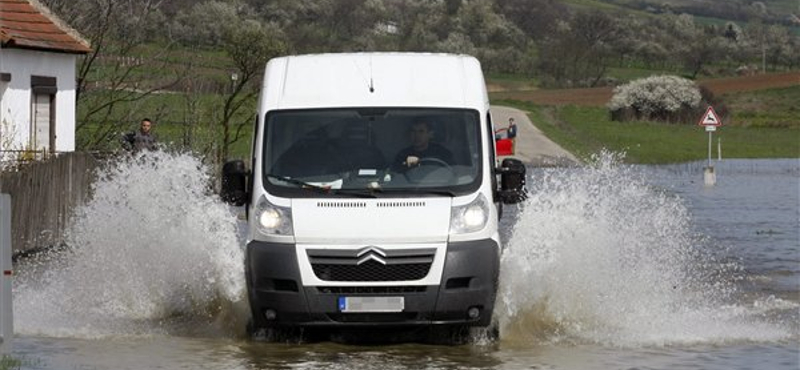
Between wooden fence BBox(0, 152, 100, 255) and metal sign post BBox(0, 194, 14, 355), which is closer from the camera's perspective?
metal sign post BBox(0, 194, 14, 355)

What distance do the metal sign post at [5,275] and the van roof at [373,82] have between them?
3965 mm

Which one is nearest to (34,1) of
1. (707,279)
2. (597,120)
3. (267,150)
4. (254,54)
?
(254,54)

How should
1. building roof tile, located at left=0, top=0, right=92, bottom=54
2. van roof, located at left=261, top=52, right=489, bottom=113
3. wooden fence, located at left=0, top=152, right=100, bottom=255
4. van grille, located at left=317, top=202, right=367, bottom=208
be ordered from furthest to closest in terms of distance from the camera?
building roof tile, located at left=0, top=0, right=92, bottom=54, wooden fence, located at left=0, top=152, right=100, bottom=255, van roof, located at left=261, top=52, right=489, bottom=113, van grille, located at left=317, top=202, right=367, bottom=208

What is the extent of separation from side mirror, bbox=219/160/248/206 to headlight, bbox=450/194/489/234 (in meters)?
1.89

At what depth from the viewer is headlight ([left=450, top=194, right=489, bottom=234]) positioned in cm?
1413

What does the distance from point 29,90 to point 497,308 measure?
1768cm

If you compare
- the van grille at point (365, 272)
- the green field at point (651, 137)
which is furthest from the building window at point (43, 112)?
the green field at point (651, 137)

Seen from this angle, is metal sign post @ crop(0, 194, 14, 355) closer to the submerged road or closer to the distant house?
the distant house

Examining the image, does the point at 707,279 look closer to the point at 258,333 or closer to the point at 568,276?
the point at 568,276

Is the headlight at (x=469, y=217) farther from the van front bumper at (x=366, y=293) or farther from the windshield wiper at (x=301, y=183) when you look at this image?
the windshield wiper at (x=301, y=183)

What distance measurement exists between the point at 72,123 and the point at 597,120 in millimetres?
60709

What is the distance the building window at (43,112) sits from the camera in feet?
103

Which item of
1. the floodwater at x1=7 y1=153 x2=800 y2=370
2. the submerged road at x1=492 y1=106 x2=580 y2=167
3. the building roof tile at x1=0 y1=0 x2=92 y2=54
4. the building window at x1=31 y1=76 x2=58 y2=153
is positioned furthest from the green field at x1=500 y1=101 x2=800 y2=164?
the floodwater at x1=7 y1=153 x2=800 y2=370

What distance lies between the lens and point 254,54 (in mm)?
38812
